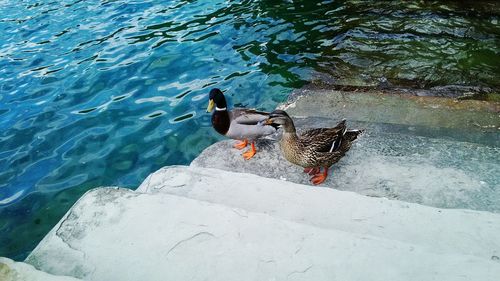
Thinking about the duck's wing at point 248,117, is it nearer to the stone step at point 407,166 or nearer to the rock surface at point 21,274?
the stone step at point 407,166

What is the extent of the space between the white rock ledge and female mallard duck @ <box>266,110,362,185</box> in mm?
893

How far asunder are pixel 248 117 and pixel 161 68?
11.3 ft

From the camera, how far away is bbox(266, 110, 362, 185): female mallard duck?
3.49 meters

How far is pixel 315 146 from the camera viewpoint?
Result: 3.51 m

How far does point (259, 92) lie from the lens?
6.16 m

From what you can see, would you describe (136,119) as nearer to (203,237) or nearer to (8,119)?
(8,119)

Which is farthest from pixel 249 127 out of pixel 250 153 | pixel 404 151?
pixel 404 151

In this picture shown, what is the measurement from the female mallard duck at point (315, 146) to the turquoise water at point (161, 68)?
1.74 m

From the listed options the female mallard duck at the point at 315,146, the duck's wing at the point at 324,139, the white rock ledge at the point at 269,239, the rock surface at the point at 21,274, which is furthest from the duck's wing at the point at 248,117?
the rock surface at the point at 21,274

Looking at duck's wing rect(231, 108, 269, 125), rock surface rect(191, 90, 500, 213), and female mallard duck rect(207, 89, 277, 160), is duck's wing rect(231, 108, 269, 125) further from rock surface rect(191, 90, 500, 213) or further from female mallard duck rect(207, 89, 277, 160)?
rock surface rect(191, 90, 500, 213)

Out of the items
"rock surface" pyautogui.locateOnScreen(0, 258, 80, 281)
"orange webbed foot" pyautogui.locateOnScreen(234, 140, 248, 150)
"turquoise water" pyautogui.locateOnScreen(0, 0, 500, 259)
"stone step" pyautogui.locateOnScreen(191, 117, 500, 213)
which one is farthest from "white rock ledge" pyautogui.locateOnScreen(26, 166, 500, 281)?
"turquoise water" pyautogui.locateOnScreen(0, 0, 500, 259)

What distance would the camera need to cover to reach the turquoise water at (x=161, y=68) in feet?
16.5

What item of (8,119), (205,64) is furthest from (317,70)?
(8,119)

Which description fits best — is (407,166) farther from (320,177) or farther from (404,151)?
(320,177)
